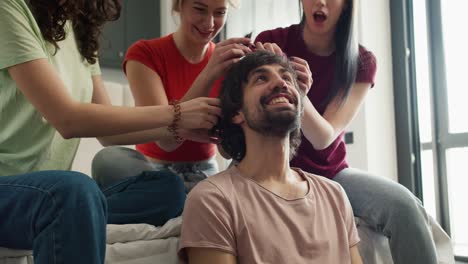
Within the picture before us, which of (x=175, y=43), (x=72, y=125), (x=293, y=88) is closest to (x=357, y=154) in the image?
(x=175, y=43)

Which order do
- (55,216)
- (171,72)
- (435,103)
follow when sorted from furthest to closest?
1. (435,103)
2. (171,72)
3. (55,216)

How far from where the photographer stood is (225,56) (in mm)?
1432

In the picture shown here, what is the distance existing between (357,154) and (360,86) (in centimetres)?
142

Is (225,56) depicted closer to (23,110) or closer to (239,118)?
(239,118)

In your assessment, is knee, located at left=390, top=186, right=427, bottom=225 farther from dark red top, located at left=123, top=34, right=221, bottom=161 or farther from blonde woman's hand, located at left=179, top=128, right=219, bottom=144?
dark red top, located at left=123, top=34, right=221, bottom=161

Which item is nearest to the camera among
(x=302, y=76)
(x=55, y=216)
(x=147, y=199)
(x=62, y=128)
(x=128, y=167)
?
(x=55, y=216)

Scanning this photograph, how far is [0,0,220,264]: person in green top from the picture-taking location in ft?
3.00

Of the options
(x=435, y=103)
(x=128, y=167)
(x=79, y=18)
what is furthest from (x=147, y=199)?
(x=435, y=103)

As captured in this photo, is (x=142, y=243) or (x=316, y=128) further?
(x=316, y=128)

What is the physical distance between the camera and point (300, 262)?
1188 mm

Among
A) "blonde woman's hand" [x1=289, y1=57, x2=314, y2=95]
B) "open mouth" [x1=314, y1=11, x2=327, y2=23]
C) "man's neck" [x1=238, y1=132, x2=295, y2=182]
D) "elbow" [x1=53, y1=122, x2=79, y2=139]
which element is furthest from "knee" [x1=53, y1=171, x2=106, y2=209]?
"open mouth" [x1=314, y1=11, x2=327, y2=23]

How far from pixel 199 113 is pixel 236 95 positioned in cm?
19

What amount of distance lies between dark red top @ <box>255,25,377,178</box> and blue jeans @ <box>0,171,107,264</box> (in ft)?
2.93

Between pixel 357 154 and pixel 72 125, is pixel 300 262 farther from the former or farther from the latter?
pixel 357 154
